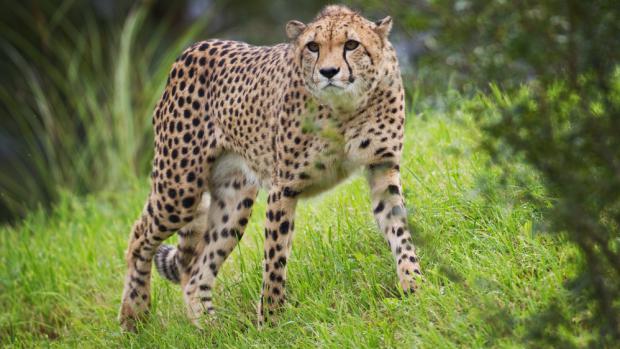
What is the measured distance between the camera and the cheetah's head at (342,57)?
417 cm

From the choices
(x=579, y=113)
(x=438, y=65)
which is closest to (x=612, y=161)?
(x=579, y=113)

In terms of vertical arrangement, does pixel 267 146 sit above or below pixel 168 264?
above

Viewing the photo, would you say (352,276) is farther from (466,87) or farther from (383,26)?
(466,87)

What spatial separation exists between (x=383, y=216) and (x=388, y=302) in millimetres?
512

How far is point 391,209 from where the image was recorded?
14.3ft

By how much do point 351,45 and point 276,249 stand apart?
94 centimetres

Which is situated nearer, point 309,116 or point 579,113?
point 579,113

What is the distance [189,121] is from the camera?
5.09 m

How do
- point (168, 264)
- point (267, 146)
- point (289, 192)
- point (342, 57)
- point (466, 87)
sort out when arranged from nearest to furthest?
point (342, 57)
point (289, 192)
point (267, 146)
point (168, 264)
point (466, 87)

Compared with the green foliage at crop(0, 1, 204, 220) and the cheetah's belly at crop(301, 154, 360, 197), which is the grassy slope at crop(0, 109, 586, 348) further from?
the green foliage at crop(0, 1, 204, 220)

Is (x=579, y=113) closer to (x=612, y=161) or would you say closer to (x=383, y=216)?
(x=612, y=161)

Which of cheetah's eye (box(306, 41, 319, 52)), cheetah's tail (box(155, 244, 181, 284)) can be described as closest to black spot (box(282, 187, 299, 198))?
cheetah's eye (box(306, 41, 319, 52))

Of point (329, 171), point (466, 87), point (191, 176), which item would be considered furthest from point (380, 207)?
point (466, 87)

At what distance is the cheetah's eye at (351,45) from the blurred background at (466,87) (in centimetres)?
36
